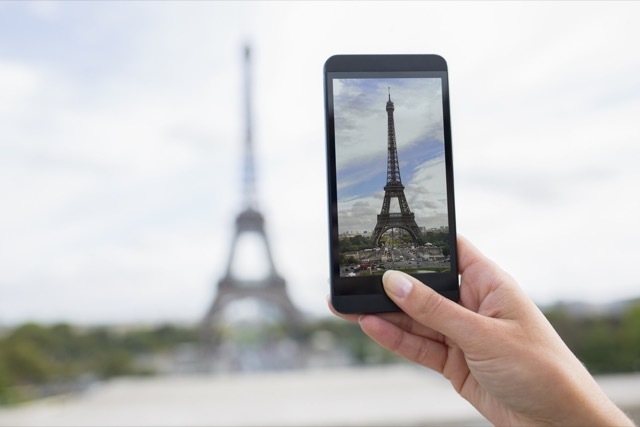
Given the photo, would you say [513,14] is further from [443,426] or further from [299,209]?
[299,209]

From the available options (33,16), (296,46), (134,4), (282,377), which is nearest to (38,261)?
(282,377)

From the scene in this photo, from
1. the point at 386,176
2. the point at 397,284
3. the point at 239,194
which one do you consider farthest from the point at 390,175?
the point at 239,194

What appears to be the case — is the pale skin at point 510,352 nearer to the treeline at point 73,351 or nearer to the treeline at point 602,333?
the treeline at point 602,333

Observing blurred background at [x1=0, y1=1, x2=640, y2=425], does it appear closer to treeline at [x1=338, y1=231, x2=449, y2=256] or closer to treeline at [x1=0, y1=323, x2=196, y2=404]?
treeline at [x1=0, y1=323, x2=196, y2=404]


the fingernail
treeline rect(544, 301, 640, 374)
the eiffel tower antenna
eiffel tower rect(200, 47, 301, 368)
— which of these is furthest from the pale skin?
the eiffel tower antenna

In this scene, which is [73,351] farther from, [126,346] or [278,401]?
[278,401]

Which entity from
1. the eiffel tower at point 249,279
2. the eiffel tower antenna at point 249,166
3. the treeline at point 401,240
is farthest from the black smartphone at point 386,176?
the eiffel tower antenna at point 249,166
